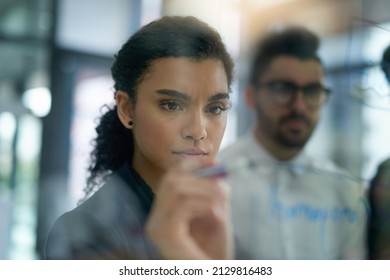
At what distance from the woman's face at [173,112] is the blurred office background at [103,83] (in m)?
0.08

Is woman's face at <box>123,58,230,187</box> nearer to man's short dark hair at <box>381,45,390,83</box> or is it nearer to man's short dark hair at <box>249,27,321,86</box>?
man's short dark hair at <box>249,27,321,86</box>

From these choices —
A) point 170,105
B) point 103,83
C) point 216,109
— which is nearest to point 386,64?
point 216,109

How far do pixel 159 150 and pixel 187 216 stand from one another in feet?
0.54

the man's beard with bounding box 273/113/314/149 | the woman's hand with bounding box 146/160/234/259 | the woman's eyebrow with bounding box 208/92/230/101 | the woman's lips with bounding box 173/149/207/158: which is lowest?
the woman's hand with bounding box 146/160/234/259

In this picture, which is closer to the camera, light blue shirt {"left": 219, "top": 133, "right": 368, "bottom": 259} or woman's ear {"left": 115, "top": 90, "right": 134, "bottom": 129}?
woman's ear {"left": 115, "top": 90, "right": 134, "bottom": 129}

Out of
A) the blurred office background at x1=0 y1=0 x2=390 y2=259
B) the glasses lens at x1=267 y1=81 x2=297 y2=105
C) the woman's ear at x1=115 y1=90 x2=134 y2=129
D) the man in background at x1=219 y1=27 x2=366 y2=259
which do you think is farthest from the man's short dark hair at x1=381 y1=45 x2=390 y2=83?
the woman's ear at x1=115 y1=90 x2=134 y2=129

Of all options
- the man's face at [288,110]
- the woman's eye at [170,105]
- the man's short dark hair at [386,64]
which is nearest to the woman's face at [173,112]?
the woman's eye at [170,105]

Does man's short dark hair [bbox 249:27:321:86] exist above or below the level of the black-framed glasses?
above

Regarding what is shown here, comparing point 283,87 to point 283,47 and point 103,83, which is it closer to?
point 283,47

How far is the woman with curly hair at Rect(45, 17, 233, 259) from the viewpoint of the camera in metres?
1.01

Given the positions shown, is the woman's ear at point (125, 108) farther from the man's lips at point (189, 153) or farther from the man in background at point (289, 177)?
the man in background at point (289, 177)

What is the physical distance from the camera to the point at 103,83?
1.11 meters
